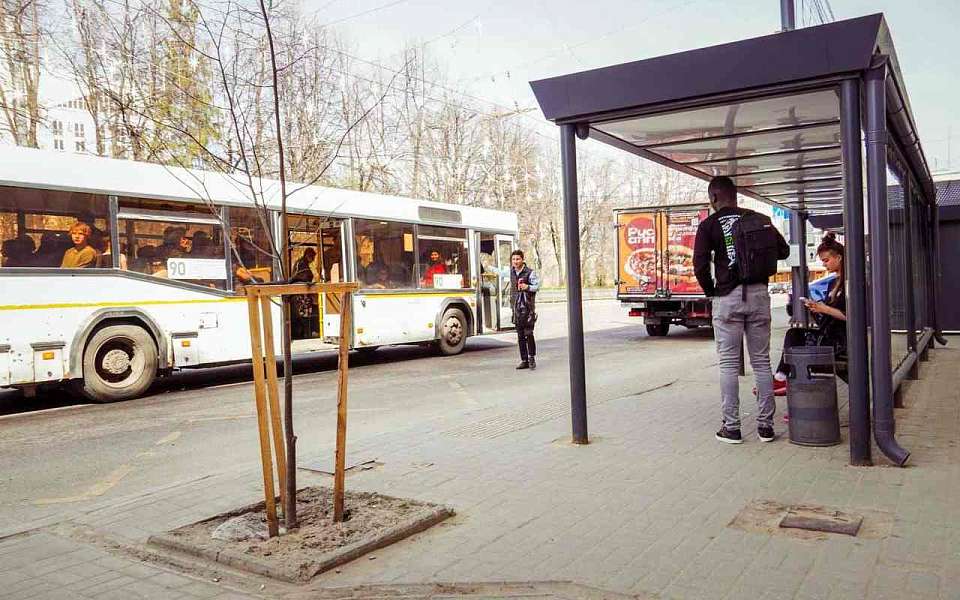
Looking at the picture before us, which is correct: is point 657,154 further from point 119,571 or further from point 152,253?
point 152,253

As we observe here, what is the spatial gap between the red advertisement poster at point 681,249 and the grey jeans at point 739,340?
11.8 metres

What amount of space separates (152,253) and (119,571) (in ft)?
25.5

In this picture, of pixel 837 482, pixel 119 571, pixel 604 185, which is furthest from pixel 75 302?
pixel 604 185

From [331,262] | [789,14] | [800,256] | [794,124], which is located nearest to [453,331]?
[331,262]

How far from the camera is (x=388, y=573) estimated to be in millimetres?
3623

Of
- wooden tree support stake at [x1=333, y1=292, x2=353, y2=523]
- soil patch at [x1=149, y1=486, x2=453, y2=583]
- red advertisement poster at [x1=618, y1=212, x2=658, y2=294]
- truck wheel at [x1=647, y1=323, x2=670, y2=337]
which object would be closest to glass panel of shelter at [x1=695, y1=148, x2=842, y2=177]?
wooden tree support stake at [x1=333, y1=292, x2=353, y2=523]

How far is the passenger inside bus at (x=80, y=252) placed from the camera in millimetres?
9820

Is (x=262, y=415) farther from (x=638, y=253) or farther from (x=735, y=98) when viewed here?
(x=638, y=253)

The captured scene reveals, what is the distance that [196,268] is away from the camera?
444 inches

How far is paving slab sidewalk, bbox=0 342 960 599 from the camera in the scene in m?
3.39

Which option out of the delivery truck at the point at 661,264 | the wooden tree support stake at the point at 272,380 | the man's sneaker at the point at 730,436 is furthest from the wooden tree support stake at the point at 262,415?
the delivery truck at the point at 661,264

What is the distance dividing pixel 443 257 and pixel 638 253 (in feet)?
16.7

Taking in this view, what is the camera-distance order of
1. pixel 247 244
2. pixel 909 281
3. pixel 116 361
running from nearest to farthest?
pixel 909 281, pixel 116 361, pixel 247 244

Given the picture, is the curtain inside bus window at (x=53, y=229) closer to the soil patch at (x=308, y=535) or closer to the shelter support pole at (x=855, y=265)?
the soil patch at (x=308, y=535)
